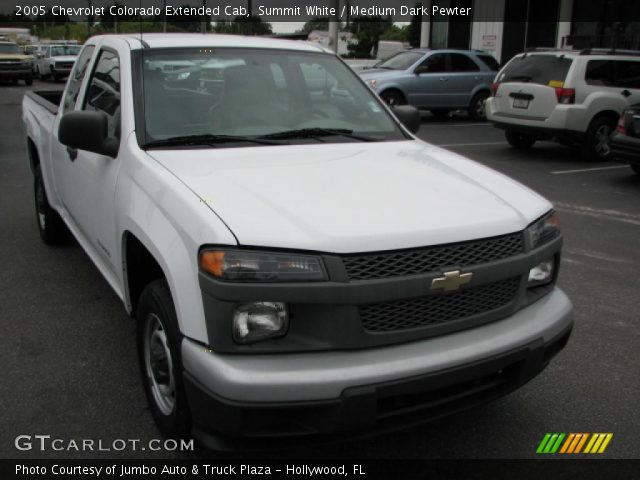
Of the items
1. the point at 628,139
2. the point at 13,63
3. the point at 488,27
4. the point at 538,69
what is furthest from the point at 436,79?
the point at 13,63

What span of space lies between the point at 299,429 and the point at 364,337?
1.31 ft

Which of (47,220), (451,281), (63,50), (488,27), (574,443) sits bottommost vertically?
(574,443)

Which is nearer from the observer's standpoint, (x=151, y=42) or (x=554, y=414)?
(x=554, y=414)

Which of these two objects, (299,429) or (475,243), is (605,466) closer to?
(475,243)

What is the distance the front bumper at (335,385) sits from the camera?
2303mm

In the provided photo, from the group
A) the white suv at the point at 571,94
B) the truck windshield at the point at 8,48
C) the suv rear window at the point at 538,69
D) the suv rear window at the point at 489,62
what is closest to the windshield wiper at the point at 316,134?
the white suv at the point at 571,94

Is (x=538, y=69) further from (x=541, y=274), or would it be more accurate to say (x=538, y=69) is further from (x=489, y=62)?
(x=541, y=274)

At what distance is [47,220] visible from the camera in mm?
5781

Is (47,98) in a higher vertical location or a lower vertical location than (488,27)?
lower

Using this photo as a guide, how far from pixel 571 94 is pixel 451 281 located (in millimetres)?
9322

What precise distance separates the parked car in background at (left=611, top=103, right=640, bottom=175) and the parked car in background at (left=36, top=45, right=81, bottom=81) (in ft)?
86.7

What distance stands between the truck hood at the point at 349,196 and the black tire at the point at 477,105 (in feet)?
46.8

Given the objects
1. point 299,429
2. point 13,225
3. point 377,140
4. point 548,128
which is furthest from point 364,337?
point 548,128

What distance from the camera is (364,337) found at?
244cm
